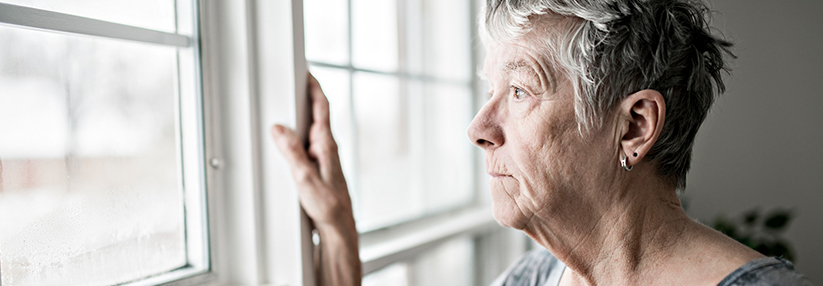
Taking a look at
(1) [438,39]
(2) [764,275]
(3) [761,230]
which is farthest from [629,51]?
(3) [761,230]

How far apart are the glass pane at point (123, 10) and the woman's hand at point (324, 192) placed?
13.1 inches

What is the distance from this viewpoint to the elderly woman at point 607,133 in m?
0.82

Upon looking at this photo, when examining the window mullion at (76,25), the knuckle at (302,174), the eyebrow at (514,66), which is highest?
the window mullion at (76,25)

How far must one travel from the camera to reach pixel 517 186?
913 mm

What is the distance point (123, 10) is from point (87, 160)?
0.30 meters

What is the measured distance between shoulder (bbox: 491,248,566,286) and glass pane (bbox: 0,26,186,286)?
804 millimetres

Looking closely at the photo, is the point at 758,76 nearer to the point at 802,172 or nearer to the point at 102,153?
the point at 802,172

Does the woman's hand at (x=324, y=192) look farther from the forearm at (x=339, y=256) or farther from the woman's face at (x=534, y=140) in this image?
the woman's face at (x=534, y=140)

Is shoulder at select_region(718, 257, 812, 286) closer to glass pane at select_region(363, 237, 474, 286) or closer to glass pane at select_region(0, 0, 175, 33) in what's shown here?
glass pane at select_region(363, 237, 474, 286)

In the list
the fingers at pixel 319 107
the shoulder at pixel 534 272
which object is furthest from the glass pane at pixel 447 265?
the fingers at pixel 319 107

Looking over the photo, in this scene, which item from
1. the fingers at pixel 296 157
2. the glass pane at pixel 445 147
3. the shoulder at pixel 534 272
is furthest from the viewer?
the glass pane at pixel 445 147

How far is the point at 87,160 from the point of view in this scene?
0.88 metres

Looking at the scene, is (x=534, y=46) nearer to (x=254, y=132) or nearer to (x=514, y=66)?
(x=514, y=66)

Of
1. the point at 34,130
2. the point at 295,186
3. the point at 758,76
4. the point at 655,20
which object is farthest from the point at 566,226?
the point at 758,76
